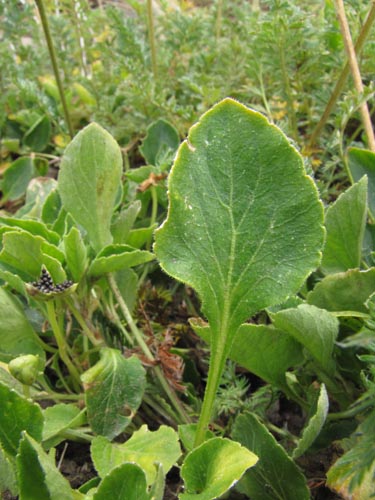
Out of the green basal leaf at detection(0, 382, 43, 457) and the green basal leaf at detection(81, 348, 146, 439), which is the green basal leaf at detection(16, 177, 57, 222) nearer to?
the green basal leaf at detection(81, 348, 146, 439)

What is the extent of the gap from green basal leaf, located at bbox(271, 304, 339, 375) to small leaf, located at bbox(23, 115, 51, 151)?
3.47 ft

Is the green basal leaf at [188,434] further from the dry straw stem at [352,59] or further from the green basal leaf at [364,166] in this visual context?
the dry straw stem at [352,59]

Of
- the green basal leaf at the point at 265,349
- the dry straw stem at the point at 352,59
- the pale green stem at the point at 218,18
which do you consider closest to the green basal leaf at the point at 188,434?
the green basal leaf at the point at 265,349

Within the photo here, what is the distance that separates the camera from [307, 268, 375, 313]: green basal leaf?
2.70 feet

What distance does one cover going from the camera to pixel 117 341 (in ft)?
3.44

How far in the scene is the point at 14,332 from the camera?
36.8 inches

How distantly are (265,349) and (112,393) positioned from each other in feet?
0.75

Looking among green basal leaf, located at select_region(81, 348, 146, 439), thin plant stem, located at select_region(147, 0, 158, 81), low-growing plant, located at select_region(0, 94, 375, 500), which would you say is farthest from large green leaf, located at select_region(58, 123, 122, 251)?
thin plant stem, located at select_region(147, 0, 158, 81)

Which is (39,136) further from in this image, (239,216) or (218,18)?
(239,216)

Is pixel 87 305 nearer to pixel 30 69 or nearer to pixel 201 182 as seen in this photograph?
pixel 201 182

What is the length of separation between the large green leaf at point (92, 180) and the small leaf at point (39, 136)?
2.33ft

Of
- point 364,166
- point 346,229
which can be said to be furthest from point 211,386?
point 364,166

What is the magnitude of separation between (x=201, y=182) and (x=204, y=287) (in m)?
0.13

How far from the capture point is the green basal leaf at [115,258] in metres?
0.87
